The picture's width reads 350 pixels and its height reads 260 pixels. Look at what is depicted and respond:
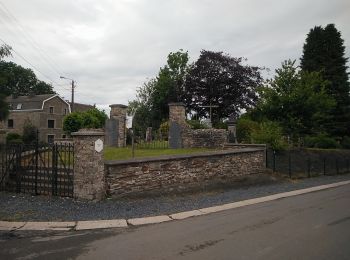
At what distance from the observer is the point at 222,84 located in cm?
4247

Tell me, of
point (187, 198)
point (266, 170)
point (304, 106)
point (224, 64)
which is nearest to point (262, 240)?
point (187, 198)

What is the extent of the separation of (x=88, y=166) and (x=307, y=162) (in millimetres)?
15570

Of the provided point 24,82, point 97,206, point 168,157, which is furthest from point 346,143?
point 24,82

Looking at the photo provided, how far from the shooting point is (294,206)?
11391 mm

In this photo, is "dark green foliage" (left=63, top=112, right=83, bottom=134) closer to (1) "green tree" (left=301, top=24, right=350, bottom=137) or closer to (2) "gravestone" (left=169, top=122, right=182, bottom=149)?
(2) "gravestone" (left=169, top=122, right=182, bottom=149)

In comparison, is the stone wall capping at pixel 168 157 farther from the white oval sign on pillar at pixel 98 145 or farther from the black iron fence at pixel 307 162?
the black iron fence at pixel 307 162

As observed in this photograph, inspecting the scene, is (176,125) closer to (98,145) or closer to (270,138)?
(270,138)

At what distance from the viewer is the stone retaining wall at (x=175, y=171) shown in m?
11.8

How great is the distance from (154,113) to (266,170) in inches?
1165

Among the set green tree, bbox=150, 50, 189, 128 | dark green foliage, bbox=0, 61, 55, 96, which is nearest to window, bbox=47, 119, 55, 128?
dark green foliage, bbox=0, 61, 55, 96

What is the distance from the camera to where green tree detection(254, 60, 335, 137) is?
2528 centimetres

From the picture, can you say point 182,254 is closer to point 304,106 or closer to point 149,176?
point 149,176

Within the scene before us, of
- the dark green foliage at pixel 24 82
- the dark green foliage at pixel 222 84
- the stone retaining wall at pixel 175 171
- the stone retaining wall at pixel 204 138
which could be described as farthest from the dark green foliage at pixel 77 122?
the dark green foliage at pixel 24 82

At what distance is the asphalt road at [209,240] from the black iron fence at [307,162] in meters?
9.95
